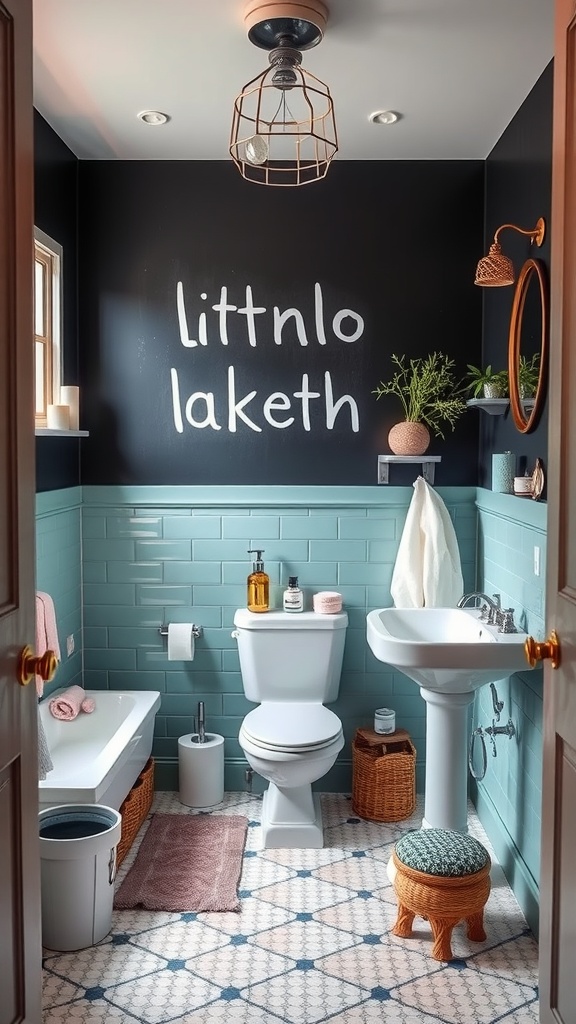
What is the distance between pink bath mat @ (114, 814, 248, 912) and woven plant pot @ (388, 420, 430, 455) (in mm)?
1671

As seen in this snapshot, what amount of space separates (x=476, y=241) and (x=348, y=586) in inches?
62.5

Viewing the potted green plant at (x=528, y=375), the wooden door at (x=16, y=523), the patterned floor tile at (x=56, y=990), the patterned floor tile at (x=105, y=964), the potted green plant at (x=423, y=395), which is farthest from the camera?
the potted green plant at (x=423, y=395)

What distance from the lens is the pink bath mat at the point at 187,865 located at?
3.00 meters

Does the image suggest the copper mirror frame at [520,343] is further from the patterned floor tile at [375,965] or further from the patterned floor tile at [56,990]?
the patterned floor tile at [56,990]

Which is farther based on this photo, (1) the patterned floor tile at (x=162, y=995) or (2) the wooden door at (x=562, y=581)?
(1) the patterned floor tile at (x=162, y=995)

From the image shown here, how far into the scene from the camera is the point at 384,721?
3.79 meters

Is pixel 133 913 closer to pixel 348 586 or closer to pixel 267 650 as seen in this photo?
pixel 267 650

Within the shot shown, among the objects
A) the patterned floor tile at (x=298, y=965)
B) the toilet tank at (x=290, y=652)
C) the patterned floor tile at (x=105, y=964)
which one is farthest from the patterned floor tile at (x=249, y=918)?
the toilet tank at (x=290, y=652)

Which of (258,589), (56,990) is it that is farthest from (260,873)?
(258,589)

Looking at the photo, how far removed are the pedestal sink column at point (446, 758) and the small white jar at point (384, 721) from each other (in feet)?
1.99

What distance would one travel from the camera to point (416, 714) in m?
3.92

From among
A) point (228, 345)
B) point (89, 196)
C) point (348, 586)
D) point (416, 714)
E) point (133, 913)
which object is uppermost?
point (89, 196)

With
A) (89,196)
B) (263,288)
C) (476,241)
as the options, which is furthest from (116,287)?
(476,241)

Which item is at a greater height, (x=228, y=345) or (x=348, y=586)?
(x=228, y=345)
